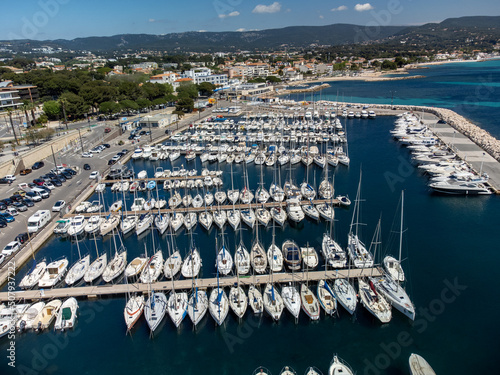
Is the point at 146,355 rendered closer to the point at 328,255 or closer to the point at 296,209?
the point at 328,255

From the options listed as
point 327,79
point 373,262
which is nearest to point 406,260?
point 373,262

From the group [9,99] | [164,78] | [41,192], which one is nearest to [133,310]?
[41,192]

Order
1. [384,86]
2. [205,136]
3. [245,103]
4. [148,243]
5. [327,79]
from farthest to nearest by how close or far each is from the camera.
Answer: [327,79], [384,86], [245,103], [205,136], [148,243]

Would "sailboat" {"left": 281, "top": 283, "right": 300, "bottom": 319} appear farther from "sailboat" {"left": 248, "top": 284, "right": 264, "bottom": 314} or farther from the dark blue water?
the dark blue water

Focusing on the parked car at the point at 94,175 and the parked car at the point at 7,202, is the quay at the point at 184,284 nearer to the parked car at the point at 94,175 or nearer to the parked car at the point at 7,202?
the parked car at the point at 7,202

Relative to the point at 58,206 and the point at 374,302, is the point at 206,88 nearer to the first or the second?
the point at 58,206

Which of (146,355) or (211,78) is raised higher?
(211,78)

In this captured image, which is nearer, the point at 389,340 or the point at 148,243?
the point at 389,340
